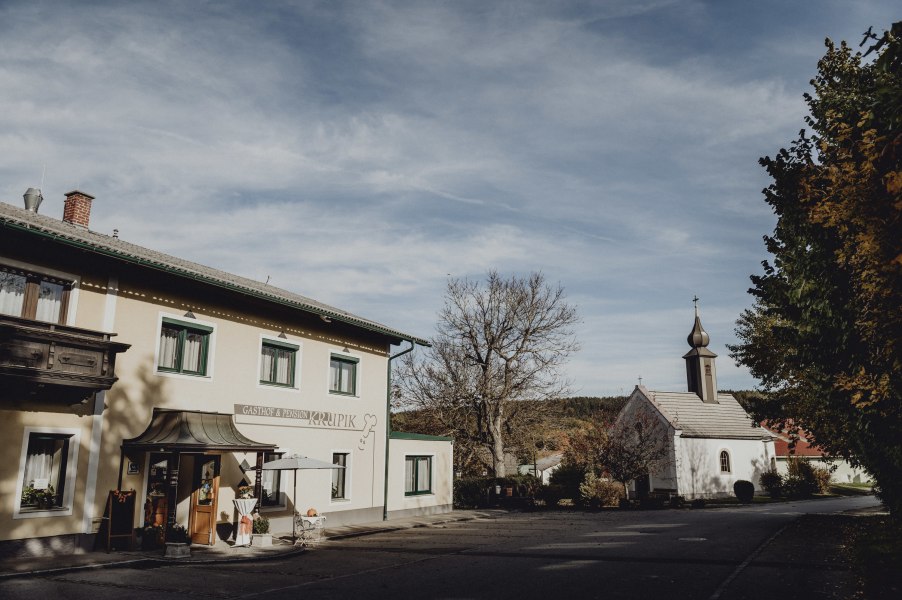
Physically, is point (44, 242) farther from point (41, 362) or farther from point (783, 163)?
point (783, 163)

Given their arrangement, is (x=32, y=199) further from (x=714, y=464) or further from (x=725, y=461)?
(x=725, y=461)

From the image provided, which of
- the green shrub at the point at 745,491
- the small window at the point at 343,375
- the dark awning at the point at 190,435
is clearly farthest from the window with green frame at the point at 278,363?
the green shrub at the point at 745,491

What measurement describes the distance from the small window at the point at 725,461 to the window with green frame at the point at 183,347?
38944 mm

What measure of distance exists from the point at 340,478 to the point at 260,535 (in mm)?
5500

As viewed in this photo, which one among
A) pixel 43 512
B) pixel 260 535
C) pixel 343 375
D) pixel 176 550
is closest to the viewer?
pixel 43 512

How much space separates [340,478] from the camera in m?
21.4

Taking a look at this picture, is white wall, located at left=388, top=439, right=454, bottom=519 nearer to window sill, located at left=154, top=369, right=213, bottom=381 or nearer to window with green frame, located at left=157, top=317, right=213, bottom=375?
window sill, located at left=154, top=369, right=213, bottom=381

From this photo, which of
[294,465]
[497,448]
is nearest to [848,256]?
[294,465]

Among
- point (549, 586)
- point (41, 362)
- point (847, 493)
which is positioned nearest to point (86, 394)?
point (41, 362)

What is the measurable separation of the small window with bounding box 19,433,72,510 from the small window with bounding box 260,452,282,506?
17.9 ft

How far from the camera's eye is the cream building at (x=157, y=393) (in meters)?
13.2

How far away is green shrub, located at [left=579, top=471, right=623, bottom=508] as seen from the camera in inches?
1262

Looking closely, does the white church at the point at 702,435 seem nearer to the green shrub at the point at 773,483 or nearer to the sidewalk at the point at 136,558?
the green shrub at the point at 773,483

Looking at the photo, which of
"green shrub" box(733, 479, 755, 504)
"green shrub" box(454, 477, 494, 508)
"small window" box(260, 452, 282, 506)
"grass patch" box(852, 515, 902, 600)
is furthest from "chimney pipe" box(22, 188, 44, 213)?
"green shrub" box(733, 479, 755, 504)
